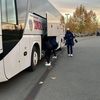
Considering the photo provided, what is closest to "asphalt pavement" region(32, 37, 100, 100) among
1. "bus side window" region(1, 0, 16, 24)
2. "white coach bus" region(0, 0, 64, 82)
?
"white coach bus" region(0, 0, 64, 82)

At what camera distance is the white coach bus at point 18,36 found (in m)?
8.56

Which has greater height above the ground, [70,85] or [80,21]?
[80,21]

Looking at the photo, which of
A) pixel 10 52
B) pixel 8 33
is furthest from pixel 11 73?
pixel 8 33

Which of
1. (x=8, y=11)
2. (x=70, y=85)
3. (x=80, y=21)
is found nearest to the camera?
(x=8, y=11)

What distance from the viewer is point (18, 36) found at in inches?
390

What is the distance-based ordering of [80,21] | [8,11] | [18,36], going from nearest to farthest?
[8,11] → [18,36] → [80,21]

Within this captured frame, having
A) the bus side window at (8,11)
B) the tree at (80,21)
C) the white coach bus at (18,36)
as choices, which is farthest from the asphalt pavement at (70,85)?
the tree at (80,21)

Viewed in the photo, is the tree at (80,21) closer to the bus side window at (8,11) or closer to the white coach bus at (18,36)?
the white coach bus at (18,36)

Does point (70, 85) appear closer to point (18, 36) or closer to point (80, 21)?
point (18, 36)

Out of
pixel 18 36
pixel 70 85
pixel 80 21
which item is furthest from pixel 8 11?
pixel 80 21

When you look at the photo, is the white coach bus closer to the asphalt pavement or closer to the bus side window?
the bus side window

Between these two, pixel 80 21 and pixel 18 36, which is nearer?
pixel 18 36

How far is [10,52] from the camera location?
8.87 m

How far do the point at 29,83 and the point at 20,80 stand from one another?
0.59 metres
